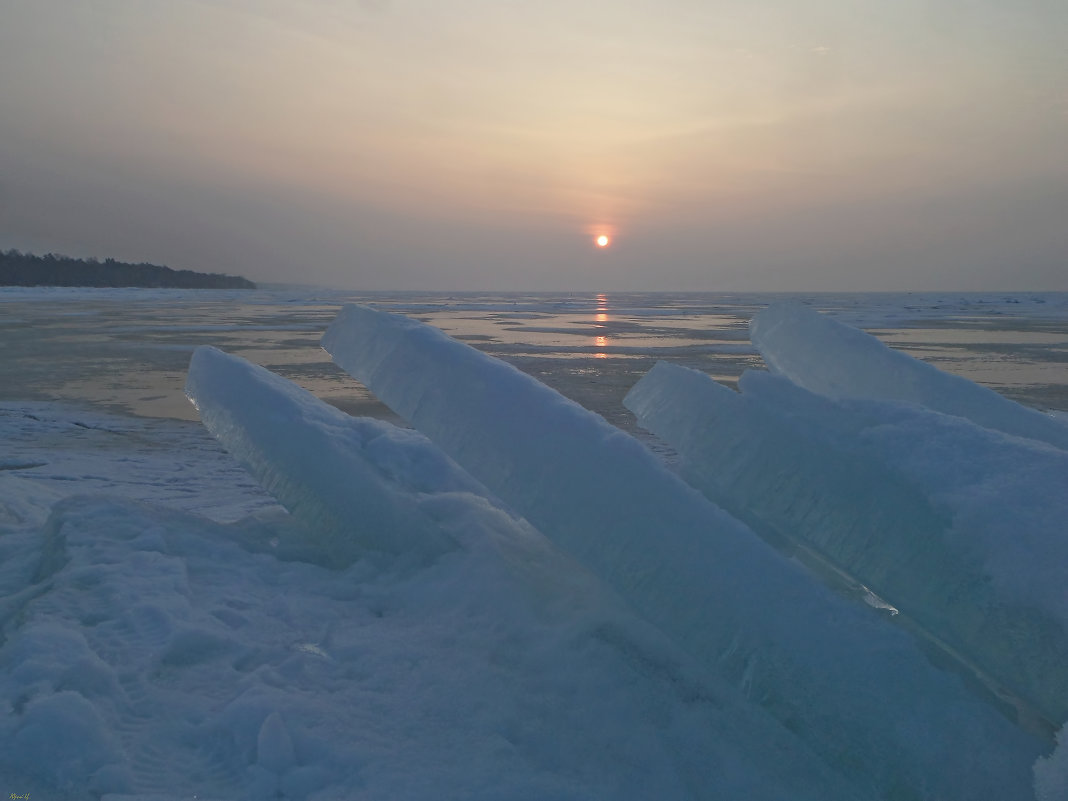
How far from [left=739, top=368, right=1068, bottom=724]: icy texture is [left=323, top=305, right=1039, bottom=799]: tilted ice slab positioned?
14 cm

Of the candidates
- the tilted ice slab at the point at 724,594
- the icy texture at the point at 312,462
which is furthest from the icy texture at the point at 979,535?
the icy texture at the point at 312,462

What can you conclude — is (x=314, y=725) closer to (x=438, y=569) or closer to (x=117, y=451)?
(x=438, y=569)

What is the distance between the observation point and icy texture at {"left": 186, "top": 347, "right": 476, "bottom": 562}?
293 cm

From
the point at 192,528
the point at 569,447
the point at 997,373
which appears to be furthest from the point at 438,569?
the point at 997,373

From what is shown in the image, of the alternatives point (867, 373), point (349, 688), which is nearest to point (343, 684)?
point (349, 688)

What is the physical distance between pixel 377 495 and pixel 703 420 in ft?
4.52

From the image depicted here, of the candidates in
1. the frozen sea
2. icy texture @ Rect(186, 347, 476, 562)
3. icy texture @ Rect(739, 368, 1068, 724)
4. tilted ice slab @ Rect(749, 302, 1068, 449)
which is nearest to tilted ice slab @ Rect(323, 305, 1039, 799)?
the frozen sea

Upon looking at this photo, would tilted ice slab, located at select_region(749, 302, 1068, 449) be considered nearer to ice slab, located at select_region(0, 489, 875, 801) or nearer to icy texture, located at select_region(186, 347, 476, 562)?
ice slab, located at select_region(0, 489, 875, 801)

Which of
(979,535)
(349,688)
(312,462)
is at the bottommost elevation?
(349,688)

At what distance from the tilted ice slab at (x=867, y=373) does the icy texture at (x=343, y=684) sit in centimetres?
155

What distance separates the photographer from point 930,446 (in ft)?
6.93

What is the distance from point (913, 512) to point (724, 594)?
1.87ft

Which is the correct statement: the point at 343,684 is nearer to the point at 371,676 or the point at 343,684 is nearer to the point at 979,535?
the point at 371,676

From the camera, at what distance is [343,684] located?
2.10 m
